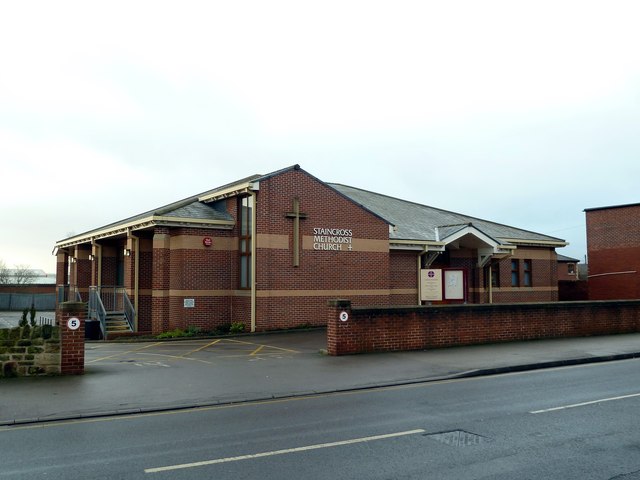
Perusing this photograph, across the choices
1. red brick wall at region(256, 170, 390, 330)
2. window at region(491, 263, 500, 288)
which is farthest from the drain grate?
window at region(491, 263, 500, 288)

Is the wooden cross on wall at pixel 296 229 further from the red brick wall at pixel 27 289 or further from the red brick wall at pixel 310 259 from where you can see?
the red brick wall at pixel 27 289

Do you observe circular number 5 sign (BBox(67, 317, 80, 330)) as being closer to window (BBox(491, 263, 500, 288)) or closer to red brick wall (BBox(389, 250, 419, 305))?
red brick wall (BBox(389, 250, 419, 305))

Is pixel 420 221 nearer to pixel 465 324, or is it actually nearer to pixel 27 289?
pixel 465 324

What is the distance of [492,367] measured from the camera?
13359 mm

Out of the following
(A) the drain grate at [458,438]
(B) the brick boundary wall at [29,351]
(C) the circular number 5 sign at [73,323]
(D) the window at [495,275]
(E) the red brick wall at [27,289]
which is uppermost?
(D) the window at [495,275]

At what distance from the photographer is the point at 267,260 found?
A: 2238 centimetres

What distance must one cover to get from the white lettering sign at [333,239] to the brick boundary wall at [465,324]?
7.86 metres

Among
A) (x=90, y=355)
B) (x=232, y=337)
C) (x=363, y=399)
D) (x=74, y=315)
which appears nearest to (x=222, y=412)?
(x=363, y=399)

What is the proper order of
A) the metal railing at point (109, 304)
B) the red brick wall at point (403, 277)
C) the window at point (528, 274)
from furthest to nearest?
1. the window at point (528, 274)
2. the red brick wall at point (403, 277)
3. the metal railing at point (109, 304)

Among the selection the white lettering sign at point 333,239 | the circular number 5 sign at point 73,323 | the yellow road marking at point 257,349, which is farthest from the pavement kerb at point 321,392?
the white lettering sign at point 333,239

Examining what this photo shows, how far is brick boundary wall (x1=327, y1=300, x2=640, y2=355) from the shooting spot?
50.5ft

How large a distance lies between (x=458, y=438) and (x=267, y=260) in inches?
614

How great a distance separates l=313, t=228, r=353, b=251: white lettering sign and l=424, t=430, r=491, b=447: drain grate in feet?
53.7

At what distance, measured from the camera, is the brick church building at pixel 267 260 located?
Answer: 22.2 m
